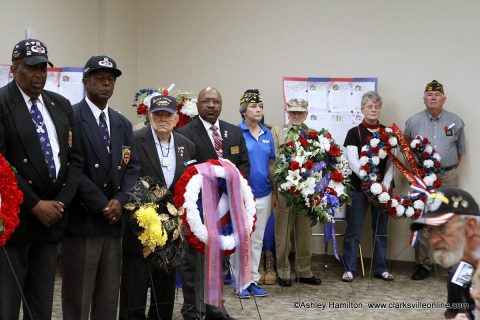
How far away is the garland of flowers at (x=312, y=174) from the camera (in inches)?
248

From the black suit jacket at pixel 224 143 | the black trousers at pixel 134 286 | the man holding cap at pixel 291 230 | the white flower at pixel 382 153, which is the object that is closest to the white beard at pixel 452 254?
the black trousers at pixel 134 286

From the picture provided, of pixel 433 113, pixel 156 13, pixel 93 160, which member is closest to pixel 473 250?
pixel 93 160

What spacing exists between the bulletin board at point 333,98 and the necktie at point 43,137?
417 centimetres

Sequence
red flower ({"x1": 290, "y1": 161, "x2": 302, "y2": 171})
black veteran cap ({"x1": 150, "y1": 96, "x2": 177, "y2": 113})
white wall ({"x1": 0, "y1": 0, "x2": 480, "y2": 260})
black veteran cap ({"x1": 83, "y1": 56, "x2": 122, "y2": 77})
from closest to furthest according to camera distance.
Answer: black veteran cap ({"x1": 83, "y1": 56, "x2": 122, "y2": 77}) → black veteran cap ({"x1": 150, "y1": 96, "x2": 177, "y2": 113}) → red flower ({"x1": 290, "y1": 161, "x2": 302, "y2": 171}) → white wall ({"x1": 0, "y1": 0, "x2": 480, "y2": 260})

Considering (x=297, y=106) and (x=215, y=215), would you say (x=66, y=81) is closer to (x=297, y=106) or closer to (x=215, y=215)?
(x=297, y=106)

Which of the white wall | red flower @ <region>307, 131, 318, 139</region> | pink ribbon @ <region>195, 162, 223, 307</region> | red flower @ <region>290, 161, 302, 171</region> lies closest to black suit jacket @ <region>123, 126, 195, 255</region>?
pink ribbon @ <region>195, 162, 223, 307</region>

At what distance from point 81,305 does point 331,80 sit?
449 cm

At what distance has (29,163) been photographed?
4.03 m

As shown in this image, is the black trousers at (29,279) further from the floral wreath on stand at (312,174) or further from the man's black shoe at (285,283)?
the man's black shoe at (285,283)

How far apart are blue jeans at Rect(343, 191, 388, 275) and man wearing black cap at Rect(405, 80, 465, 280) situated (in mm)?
384

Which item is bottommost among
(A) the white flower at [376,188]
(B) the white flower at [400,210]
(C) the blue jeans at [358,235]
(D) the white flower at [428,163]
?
(C) the blue jeans at [358,235]

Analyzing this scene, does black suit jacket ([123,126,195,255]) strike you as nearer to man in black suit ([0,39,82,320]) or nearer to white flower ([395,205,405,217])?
man in black suit ([0,39,82,320])

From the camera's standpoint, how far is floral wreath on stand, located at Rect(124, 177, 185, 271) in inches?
175

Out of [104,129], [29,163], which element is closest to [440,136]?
[104,129]
